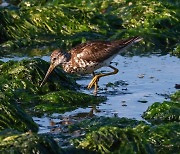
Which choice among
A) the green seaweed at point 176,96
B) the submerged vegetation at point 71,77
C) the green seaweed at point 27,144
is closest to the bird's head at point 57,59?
the submerged vegetation at point 71,77

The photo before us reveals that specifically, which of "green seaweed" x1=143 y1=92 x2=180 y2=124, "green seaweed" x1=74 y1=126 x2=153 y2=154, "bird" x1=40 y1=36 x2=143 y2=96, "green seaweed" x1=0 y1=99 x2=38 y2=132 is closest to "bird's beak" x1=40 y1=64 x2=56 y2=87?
"bird" x1=40 y1=36 x2=143 y2=96

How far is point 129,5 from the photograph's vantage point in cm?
1248

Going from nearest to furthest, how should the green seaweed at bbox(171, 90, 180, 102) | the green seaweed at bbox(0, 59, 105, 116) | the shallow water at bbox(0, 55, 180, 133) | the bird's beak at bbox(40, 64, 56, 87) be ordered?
the shallow water at bbox(0, 55, 180, 133) < the green seaweed at bbox(0, 59, 105, 116) < the green seaweed at bbox(171, 90, 180, 102) < the bird's beak at bbox(40, 64, 56, 87)

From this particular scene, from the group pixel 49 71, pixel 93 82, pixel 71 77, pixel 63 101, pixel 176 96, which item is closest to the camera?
pixel 63 101

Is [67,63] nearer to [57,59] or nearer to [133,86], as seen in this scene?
[57,59]

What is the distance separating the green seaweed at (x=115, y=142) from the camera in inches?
253

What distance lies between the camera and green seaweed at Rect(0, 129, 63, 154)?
20.0 ft

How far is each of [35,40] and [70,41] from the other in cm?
60

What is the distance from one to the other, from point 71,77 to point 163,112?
2.32 metres

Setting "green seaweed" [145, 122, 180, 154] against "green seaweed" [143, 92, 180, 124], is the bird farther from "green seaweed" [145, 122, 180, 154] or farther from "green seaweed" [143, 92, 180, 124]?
"green seaweed" [145, 122, 180, 154]

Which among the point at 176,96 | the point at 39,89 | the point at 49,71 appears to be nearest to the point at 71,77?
the point at 49,71

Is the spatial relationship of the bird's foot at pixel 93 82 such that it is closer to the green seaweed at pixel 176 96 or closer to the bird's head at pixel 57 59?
the bird's head at pixel 57 59

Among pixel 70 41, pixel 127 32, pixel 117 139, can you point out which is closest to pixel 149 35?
pixel 127 32

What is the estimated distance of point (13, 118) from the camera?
24.0 feet
